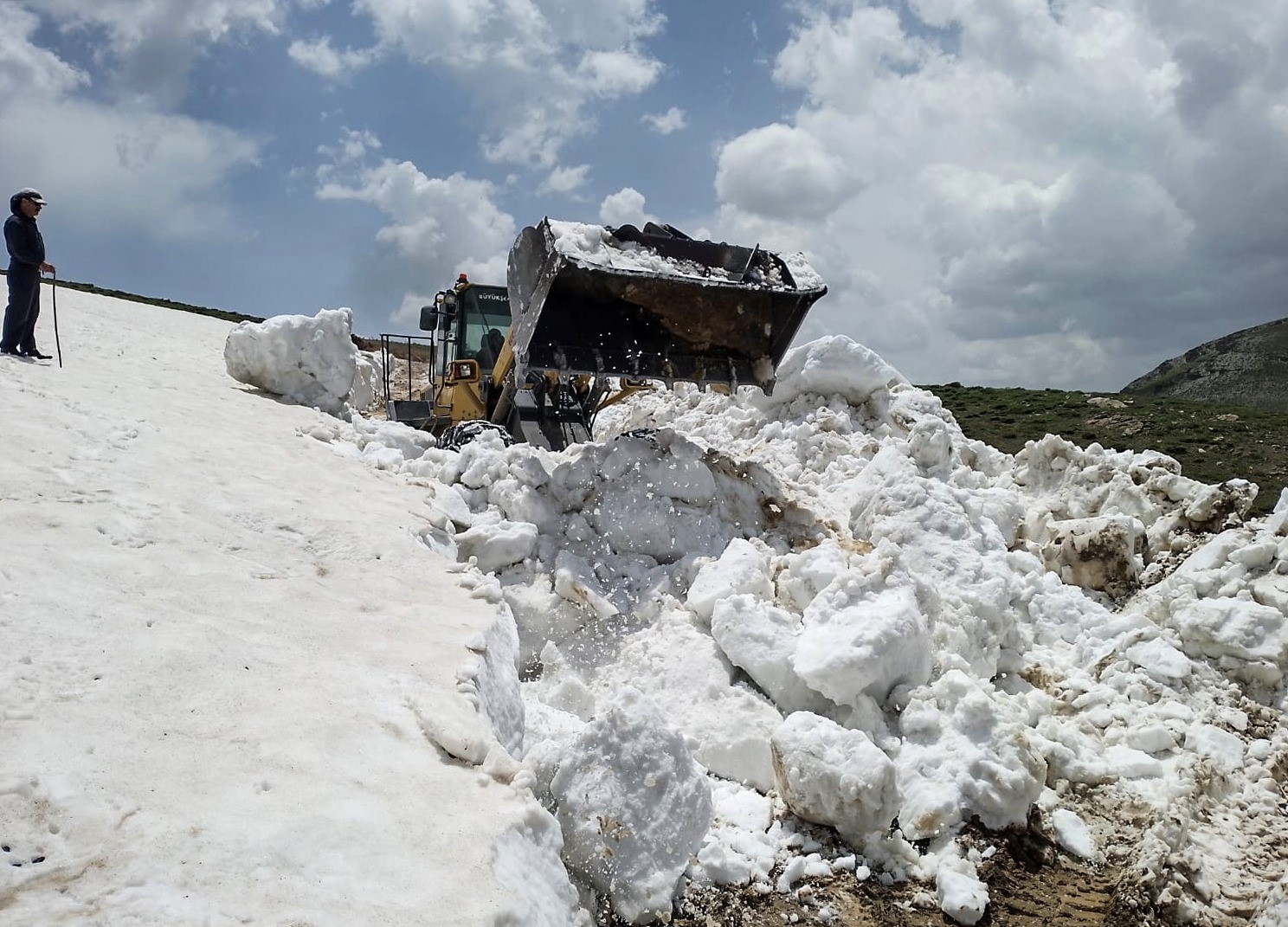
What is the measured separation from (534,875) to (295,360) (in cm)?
588

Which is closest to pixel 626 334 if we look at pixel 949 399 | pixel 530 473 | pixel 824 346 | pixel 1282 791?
pixel 530 473

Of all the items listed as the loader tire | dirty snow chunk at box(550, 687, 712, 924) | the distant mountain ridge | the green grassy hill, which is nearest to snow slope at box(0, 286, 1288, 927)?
dirty snow chunk at box(550, 687, 712, 924)

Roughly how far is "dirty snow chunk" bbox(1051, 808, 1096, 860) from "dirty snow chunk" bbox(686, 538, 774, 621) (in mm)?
1597

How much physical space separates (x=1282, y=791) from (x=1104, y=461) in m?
3.00

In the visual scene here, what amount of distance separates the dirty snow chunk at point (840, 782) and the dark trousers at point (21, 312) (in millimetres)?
6213

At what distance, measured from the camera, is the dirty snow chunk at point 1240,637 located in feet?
14.2

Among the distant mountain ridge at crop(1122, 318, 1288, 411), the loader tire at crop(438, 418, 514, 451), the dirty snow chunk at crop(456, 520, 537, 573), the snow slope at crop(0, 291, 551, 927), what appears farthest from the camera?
the distant mountain ridge at crop(1122, 318, 1288, 411)

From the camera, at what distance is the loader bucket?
5.91 metres

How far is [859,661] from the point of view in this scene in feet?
12.2

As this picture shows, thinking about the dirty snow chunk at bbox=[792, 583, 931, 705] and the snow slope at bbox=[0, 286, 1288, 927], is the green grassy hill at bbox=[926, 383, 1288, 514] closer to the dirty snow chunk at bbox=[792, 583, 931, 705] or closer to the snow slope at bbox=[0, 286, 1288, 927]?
the snow slope at bbox=[0, 286, 1288, 927]

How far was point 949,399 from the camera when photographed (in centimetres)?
1355

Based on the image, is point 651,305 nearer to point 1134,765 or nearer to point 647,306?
point 647,306

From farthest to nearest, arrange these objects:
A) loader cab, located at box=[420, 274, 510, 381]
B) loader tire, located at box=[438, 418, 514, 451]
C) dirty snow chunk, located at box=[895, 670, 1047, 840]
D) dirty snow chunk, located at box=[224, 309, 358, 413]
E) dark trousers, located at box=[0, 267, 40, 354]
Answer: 1. loader cab, located at box=[420, 274, 510, 381]
2. dirty snow chunk, located at box=[224, 309, 358, 413]
3. loader tire, located at box=[438, 418, 514, 451]
4. dark trousers, located at box=[0, 267, 40, 354]
5. dirty snow chunk, located at box=[895, 670, 1047, 840]

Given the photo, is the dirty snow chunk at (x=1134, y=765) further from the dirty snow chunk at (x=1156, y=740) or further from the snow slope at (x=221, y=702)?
the snow slope at (x=221, y=702)
